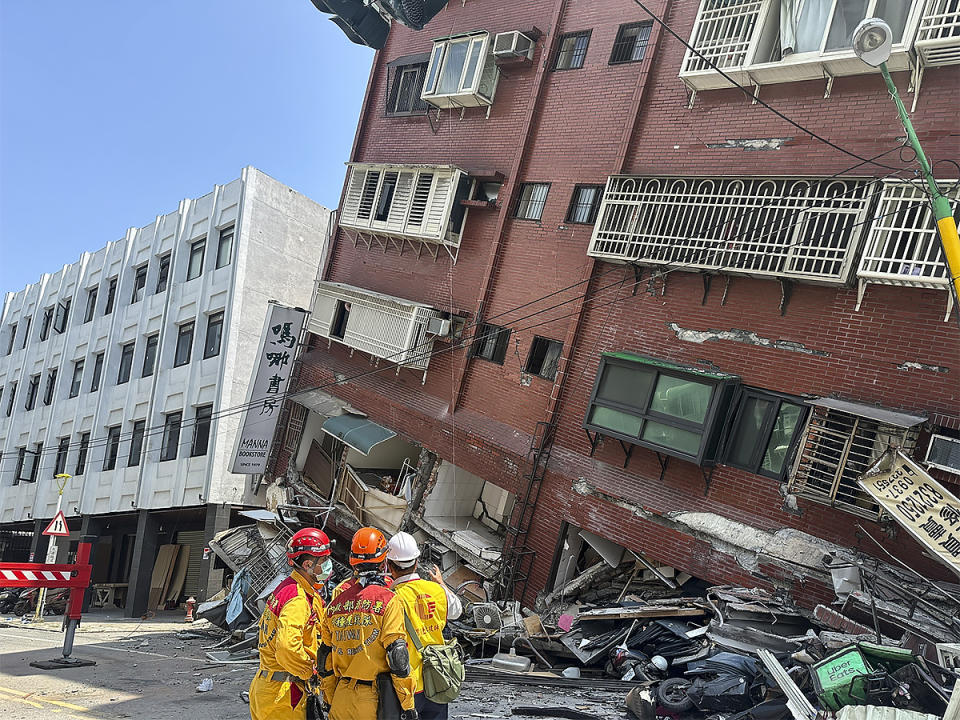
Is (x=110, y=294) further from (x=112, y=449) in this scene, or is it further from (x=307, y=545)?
(x=307, y=545)

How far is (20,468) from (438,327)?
907 inches

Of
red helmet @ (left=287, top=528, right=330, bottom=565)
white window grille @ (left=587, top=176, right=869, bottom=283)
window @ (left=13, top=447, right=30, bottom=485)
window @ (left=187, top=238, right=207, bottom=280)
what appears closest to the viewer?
red helmet @ (left=287, top=528, right=330, bottom=565)

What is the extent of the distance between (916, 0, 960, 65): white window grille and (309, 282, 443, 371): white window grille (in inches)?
396

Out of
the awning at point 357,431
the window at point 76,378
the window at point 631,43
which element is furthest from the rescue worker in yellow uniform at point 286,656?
the window at point 76,378

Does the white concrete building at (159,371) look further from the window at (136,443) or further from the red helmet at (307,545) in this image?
the red helmet at (307,545)

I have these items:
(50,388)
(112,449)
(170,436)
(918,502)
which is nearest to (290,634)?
(918,502)

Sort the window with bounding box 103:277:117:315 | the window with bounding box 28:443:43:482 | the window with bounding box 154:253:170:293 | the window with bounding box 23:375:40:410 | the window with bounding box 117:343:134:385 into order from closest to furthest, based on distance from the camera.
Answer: the window with bounding box 154:253:170:293 → the window with bounding box 117:343:134:385 → the window with bounding box 103:277:117:315 → the window with bounding box 28:443:43:482 → the window with bounding box 23:375:40:410

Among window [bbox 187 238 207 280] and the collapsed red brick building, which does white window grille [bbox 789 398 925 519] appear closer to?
the collapsed red brick building

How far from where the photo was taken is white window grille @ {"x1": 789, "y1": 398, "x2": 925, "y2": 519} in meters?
11.1

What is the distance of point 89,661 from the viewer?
1134 cm

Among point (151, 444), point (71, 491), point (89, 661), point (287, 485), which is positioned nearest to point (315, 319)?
point (287, 485)

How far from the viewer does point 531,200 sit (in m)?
17.1

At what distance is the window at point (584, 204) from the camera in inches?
621

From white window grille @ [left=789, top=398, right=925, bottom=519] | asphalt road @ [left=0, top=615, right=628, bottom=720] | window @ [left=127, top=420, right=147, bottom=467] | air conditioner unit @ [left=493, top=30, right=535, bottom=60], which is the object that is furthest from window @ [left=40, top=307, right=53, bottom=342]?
white window grille @ [left=789, top=398, right=925, bottom=519]
